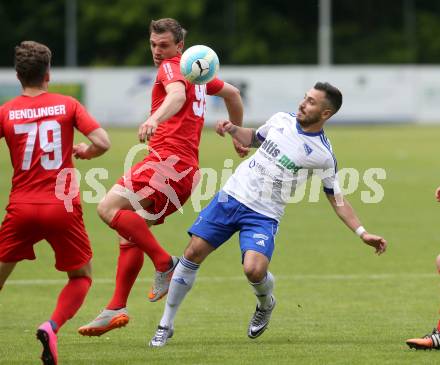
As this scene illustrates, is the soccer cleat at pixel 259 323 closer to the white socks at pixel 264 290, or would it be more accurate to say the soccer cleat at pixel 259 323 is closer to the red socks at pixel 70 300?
the white socks at pixel 264 290

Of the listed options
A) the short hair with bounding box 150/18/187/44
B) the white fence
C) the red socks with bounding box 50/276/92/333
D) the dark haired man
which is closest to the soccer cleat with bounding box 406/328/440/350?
the dark haired man

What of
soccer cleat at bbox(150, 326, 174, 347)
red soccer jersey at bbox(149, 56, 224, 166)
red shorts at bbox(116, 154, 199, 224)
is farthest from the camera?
red soccer jersey at bbox(149, 56, 224, 166)

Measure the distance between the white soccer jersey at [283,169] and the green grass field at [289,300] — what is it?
1.10m

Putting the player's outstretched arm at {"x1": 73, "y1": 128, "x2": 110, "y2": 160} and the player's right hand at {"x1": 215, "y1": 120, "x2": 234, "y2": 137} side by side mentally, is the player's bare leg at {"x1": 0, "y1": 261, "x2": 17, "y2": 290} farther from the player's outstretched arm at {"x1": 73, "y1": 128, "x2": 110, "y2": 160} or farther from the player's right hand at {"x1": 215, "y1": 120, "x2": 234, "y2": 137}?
the player's right hand at {"x1": 215, "y1": 120, "x2": 234, "y2": 137}

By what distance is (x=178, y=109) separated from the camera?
7.97 meters

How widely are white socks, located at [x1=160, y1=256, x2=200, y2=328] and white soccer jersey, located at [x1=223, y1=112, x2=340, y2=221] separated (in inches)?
25.1

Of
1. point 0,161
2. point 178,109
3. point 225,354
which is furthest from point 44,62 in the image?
point 0,161

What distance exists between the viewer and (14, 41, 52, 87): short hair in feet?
22.6

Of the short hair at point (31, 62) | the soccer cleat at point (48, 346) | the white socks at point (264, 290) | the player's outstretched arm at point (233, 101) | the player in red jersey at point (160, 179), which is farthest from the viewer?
the player's outstretched arm at point (233, 101)

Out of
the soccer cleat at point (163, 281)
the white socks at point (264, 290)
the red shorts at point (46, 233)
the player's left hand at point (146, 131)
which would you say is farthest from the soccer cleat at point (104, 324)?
the player's left hand at point (146, 131)

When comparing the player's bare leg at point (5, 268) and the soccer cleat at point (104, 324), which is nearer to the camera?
the player's bare leg at point (5, 268)

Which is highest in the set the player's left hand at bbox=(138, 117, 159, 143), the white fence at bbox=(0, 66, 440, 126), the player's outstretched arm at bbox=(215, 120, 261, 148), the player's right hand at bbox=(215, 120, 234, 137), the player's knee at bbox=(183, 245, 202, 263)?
the player's left hand at bbox=(138, 117, 159, 143)

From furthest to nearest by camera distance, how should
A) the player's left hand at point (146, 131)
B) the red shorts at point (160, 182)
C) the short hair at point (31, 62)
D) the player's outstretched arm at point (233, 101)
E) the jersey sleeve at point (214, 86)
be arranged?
the player's outstretched arm at point (233, 101) < the jersey sleeve at point (214, 86) < the red shorts at point (160, 182) < the player's left hand at point (146, 131) < the short hair at point (31, 62)

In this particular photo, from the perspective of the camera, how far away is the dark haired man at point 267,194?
7.95 meters
